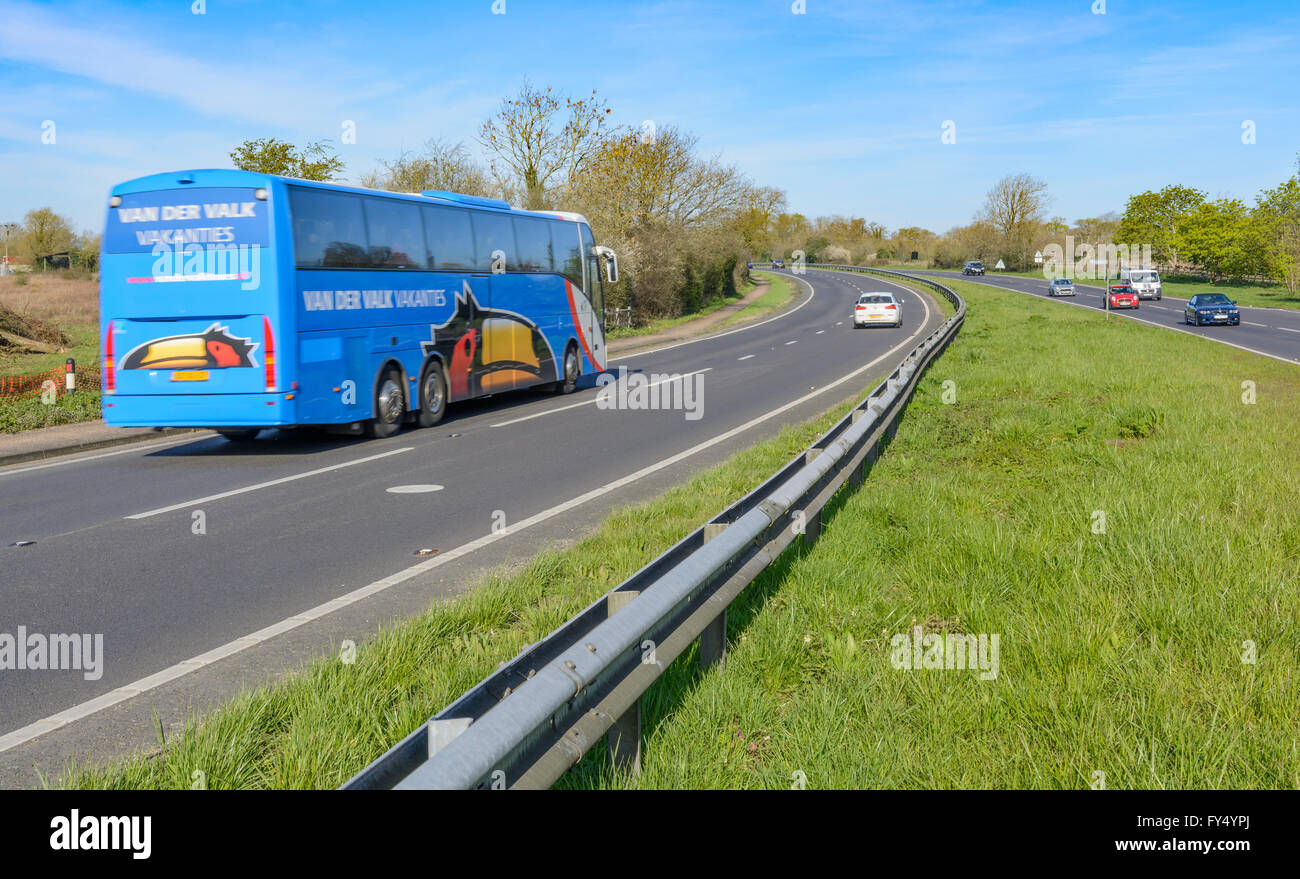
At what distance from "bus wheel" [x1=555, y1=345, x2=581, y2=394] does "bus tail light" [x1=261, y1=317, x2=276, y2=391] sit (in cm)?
854

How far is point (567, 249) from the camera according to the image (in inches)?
834

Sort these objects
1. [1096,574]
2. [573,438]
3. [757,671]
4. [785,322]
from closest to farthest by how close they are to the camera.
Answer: [757,671] → [1096,574] → [573,438] → [785,322]

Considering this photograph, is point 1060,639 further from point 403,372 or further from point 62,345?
point 62,345

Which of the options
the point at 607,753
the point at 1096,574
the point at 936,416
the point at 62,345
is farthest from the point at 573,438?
the point at 62,345

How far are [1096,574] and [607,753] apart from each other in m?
3.42

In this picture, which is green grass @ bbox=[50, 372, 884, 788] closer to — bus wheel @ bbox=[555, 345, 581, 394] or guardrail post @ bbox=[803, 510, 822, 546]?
guardrail post @ bbox=[803, 510, 822, 546]

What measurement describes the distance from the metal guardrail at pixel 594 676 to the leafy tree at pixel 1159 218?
96.9 metres

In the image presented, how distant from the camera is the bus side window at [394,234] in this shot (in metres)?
14.6

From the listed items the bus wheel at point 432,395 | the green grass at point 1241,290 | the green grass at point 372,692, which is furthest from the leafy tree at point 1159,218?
Result: the green grass at point 372,692

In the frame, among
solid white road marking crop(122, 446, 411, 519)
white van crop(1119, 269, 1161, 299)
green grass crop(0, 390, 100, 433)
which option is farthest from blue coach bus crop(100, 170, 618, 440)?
white van crop(1119, 269, 1161, 299)

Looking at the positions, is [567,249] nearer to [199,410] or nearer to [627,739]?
[199,410]

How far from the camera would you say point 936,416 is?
44.2 ft

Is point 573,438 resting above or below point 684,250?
below

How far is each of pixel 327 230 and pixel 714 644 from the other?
10.7m
